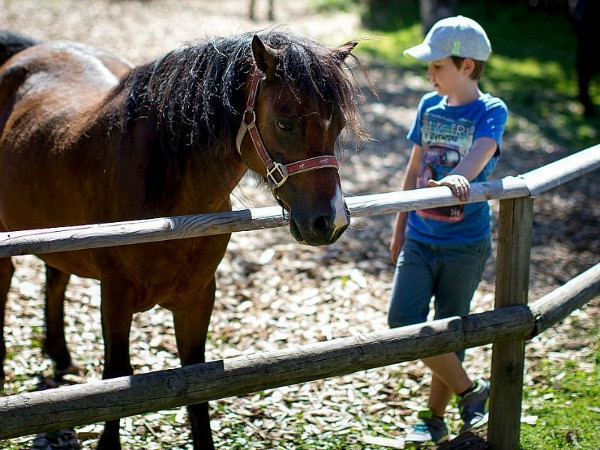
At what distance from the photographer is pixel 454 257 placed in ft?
10.9

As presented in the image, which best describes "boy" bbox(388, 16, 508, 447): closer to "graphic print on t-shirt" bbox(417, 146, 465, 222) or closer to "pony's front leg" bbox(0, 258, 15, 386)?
"graphic print on t-shirt" bbox(417, 146, 465, 222)

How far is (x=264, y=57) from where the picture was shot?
2.58 m

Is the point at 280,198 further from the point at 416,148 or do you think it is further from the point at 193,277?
the point at 416,148

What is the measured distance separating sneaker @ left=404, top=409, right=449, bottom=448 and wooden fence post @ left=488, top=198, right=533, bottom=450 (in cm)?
25

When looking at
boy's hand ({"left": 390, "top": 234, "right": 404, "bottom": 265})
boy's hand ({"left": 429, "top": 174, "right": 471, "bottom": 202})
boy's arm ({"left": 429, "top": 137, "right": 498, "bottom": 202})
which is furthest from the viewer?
boy's hand ({"left": 390, "top": 234, "right": 404, "bottom": 265})

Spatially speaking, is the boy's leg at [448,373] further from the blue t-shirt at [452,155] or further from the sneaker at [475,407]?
the blue t-shirt at [452,155]

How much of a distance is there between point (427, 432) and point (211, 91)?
1992mm

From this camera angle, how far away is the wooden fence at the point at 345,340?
226 centimetres

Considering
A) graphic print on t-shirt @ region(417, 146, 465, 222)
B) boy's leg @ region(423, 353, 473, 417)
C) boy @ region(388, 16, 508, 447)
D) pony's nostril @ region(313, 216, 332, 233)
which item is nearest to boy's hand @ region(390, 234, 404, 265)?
boy @ region(388, 16, 508, 447)

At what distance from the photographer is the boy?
322 cm

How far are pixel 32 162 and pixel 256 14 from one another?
1289 centimetres

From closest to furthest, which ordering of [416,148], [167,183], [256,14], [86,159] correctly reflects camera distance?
[167,183], [86,159], [416,148], [256,14]

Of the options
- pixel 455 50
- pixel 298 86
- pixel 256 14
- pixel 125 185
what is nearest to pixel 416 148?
pixel 455 50

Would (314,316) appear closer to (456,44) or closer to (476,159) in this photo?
(476,159)
